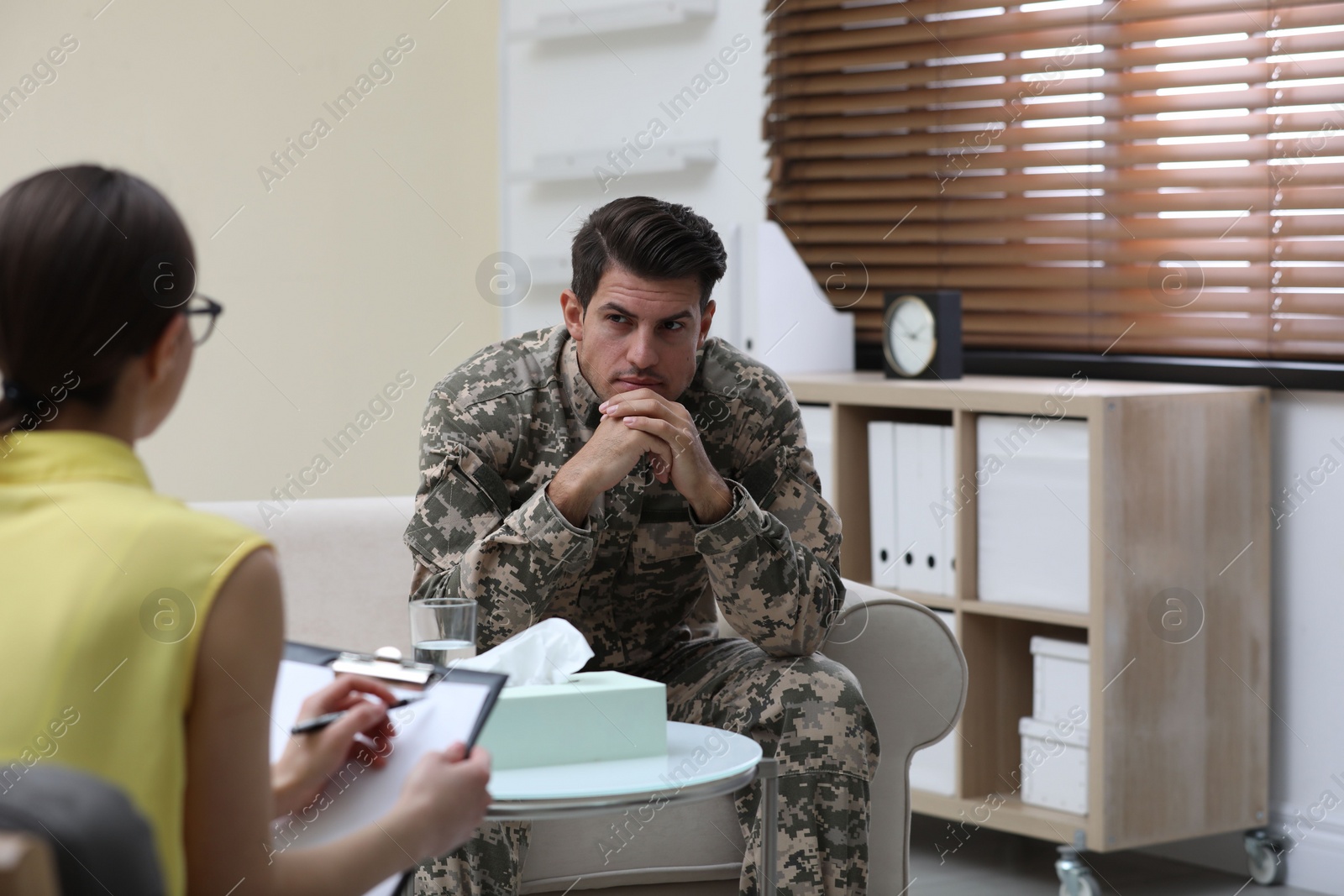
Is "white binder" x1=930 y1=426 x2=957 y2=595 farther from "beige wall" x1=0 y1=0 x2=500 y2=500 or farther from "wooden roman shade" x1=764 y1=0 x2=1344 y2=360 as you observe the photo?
"beige wall" x1=0 y1=0 x2=500 y2=500

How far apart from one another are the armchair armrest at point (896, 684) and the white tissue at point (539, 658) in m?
0.56

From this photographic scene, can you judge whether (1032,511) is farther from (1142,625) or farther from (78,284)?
(78,284)

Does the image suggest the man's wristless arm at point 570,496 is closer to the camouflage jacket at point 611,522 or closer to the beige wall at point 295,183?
the camouflage jacket at point 611,522

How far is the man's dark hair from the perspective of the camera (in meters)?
1.87

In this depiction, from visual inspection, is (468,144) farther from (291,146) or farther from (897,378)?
(897,378)

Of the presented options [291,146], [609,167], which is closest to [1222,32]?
[609,167]

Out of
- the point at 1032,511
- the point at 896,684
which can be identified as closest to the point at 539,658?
the point at 896,684

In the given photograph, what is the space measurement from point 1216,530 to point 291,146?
2364 millimetres

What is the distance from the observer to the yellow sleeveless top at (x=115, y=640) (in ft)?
2.52

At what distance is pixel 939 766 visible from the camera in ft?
9.07

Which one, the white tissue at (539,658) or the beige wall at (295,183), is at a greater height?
the beige wall at (295,183)

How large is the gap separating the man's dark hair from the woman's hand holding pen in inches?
36.9

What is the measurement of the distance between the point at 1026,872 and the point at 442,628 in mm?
1718

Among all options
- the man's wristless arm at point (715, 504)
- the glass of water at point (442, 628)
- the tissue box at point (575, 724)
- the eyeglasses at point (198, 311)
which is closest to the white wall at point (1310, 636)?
the man's wristless arm at point (715, 504)
